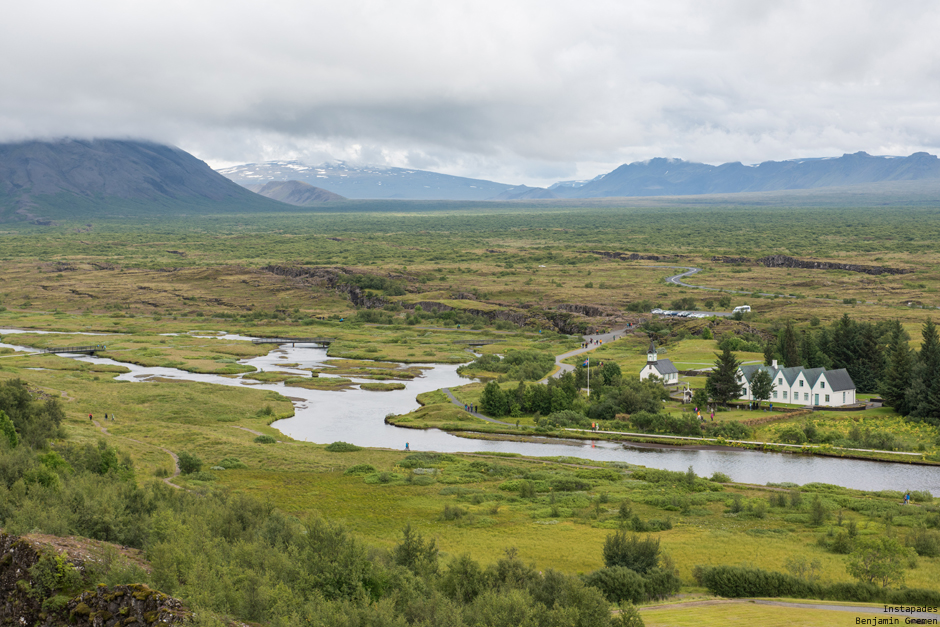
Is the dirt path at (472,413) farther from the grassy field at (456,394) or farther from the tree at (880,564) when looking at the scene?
the tree at (880,564)

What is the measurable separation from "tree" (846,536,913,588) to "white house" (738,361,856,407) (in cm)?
4349

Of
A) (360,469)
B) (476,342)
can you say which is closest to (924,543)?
(360,469)

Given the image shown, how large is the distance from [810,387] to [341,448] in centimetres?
4542

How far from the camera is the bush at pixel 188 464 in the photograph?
5784 centimetres

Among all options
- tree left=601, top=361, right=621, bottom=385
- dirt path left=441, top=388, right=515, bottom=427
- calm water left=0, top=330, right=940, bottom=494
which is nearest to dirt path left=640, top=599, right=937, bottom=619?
calm water left=0, top=330, right=940, bottom=494

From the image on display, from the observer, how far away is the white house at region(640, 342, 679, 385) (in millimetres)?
85500

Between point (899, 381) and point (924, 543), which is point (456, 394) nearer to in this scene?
point (899, 381)

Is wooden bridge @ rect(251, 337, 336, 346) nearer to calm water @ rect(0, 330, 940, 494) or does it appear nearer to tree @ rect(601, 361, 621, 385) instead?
calm water @ rect(0, 330, 940, 494)

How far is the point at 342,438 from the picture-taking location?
2938 inches

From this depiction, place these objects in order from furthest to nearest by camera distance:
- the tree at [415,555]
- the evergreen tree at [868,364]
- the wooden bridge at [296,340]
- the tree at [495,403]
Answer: the wooden bridge at [296,340], the evergreen tree at [868,364], the tree at [495,403], the tree at [415,555]

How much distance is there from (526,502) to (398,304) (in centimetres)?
11349

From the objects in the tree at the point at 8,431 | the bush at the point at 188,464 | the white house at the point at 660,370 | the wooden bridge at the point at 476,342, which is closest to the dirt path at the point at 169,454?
the bush at the point at 188,464

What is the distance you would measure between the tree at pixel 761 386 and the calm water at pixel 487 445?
14754 mm

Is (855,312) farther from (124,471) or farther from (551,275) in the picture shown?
(124,471)
